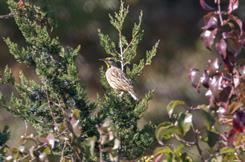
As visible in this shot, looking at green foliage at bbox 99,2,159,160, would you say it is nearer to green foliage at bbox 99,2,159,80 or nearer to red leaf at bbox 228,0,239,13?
green foliage at bbox 99,2,159,80

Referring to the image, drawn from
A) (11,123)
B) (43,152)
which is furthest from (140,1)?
(43,152)

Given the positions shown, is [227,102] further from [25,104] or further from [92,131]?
[25,104]

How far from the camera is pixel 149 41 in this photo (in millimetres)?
9188

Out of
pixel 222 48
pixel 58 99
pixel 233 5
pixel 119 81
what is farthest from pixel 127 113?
pixel 222 48

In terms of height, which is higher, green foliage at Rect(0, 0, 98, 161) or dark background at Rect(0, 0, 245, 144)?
dark background at Rect(0, 0, 245, 144)

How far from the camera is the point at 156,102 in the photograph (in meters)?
9.05

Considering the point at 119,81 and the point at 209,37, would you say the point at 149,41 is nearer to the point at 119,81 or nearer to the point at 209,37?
the point at 119,81

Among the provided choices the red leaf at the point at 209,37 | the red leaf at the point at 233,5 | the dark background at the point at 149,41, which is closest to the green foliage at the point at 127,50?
the red leaf at the point at 233,5

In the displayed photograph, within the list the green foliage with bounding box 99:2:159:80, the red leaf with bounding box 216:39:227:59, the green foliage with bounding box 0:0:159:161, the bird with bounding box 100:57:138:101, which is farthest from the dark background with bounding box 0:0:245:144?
the red leaf with bounding box 216:39:227:59

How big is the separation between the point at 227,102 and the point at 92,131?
6.27 ft

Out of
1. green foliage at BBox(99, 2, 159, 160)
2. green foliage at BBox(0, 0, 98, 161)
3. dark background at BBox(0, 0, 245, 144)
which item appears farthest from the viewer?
dark background at BBox(0, 0, 245, 144)

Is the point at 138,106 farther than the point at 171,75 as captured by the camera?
No

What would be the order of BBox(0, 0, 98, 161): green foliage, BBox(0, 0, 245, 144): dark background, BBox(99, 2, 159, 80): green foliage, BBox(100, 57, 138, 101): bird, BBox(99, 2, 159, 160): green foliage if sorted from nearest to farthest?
BBox(0, 0, 98, 161): green foliage → BBox(99, 2, 159, 160): green foliage → BBox(99, 2, 159, 80): green foliage → BBox(100, 57, 138, 101): bird → BBox(0, 0, 245, 144): dark background

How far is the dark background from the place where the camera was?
8.28 meters
